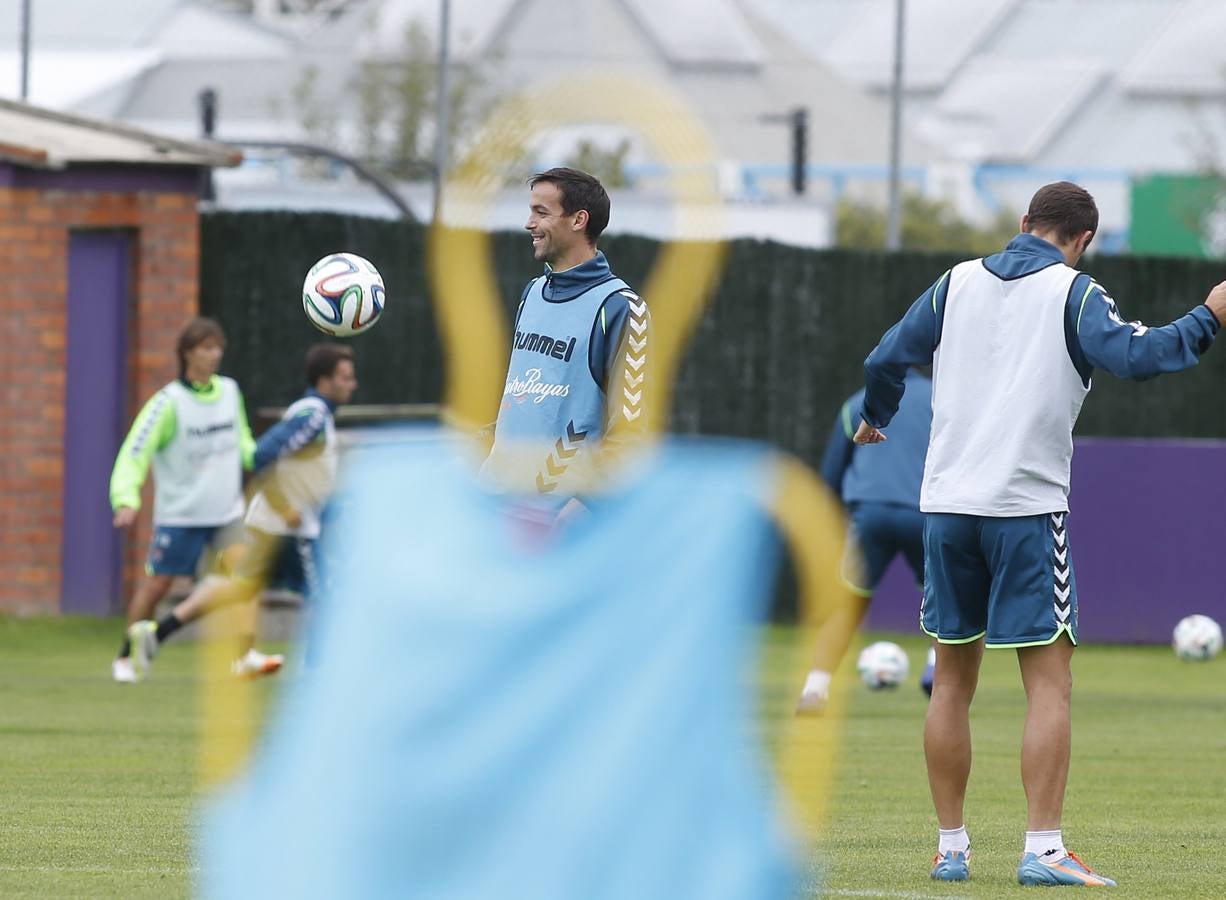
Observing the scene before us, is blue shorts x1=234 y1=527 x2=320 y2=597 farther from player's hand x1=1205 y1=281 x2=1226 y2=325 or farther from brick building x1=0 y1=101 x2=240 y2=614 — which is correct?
player's hand x1=1205 y1=281 x2=1226 y2=325

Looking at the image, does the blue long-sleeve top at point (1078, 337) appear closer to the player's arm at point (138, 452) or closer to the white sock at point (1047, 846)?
the white sock at point (1047, 846)

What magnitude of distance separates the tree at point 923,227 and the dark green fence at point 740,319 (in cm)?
4377

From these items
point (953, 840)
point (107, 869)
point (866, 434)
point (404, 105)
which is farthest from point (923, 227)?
point (107, 869)

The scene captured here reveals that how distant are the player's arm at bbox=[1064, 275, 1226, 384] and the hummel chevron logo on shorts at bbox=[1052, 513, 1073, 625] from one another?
18.8 inches

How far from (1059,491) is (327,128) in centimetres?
5888

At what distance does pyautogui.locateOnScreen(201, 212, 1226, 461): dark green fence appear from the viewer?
18.5 m

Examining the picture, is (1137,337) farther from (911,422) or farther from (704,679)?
(911,422)

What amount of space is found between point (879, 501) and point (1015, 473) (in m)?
5.27

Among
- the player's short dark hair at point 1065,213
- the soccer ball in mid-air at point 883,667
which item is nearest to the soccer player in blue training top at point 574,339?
the player's short dark hair at point 1065,213

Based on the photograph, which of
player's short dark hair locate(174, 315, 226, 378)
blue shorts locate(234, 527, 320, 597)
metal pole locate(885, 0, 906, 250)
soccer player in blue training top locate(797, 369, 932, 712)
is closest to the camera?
soccer player in blue training top locate(797, 369, 932, 712)

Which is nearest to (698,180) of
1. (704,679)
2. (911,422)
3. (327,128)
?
(704,679)

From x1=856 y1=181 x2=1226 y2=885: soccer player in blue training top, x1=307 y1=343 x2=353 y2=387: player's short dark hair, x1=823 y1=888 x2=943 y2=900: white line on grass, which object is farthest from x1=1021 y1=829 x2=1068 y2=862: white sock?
x1=307 y1=343 x2=353 y2=387: player's short dark hair

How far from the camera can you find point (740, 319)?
20031 millimetres

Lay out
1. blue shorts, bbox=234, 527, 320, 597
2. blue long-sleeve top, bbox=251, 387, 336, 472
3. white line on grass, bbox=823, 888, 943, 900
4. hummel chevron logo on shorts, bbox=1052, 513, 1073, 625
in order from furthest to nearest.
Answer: blue shorts, bbox=234, 527, 320, 597, blue long-sleeve top, bbox=251, 387, 336, 472, hummel chevron logo on shorts, bbox=1052, 513, 1073, 625, white line on grass, bbox=823, 888, 943, 900
